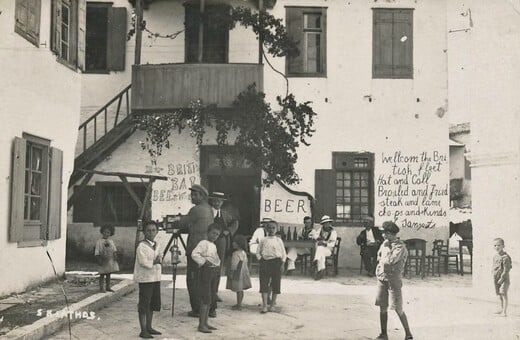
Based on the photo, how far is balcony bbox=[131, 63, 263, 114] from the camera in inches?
574

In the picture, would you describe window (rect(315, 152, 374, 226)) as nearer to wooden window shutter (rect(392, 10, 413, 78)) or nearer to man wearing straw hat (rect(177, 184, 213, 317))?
wooden window shutter (rect(392, 10, 413, 78))

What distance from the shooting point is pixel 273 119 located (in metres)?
14.4

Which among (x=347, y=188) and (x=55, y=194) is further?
(x=347, y=188)

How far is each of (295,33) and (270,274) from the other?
8551 millimetres

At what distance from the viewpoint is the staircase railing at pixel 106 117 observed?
15203 millimetres

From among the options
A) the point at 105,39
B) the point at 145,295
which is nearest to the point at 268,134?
the point at 105,39

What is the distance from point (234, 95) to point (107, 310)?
7273 millimetres

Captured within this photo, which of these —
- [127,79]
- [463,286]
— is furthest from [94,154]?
[463,286]

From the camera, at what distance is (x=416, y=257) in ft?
43.7

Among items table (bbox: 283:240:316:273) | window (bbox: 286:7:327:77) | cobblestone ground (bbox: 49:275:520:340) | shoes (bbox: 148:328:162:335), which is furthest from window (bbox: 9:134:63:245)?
window (bbox: 286:7:327:77)

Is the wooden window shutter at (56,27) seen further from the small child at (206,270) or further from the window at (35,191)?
the small child at (206,270)

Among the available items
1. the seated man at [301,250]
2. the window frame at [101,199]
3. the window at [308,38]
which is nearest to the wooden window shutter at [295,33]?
the window at [308,38]

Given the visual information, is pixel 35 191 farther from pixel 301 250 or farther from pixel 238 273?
pixel 301 250

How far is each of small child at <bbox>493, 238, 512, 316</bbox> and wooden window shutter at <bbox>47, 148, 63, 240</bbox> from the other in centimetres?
743
